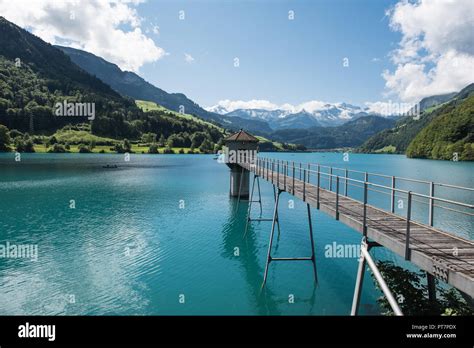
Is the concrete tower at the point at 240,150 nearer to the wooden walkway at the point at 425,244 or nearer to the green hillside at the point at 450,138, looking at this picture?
the wooden walkway at the point at 425,244

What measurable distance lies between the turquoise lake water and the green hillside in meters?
111

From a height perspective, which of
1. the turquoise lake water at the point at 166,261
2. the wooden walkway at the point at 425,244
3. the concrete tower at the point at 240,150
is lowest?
the turquoise lake water at the point at 166,261

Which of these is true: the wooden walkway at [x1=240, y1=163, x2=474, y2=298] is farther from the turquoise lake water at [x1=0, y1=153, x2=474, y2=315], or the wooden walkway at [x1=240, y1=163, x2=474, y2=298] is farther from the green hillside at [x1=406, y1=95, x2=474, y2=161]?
the green hillside at [x1=406, y1=95, x2=474, y2=161]

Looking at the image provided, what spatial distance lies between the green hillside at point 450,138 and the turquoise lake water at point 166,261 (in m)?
111

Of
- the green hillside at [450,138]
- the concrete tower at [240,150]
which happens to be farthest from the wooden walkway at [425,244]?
the green hillside at [450,138]

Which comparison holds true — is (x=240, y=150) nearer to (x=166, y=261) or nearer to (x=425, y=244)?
(x=166, y=261)

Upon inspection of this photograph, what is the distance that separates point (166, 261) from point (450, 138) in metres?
157

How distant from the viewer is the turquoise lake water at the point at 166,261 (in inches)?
698

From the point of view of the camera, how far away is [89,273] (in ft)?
70.9

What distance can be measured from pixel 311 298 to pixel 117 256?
46.8 feet

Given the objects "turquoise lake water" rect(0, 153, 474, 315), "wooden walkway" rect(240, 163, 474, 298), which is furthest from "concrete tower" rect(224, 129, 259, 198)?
"wooden walkway" rect(240, 163, 474, 298)

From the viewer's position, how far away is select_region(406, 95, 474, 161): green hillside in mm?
134250
